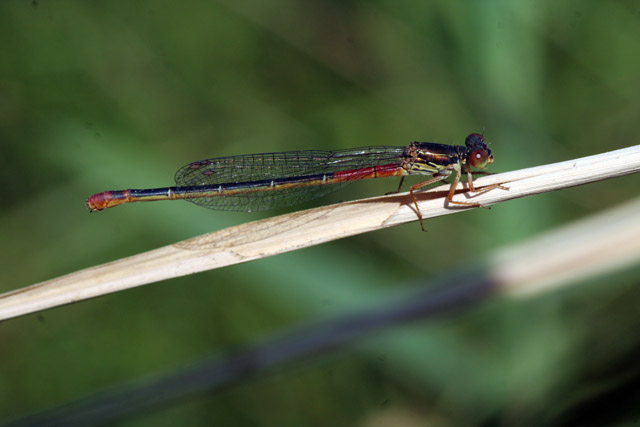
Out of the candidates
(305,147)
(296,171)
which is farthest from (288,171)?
(305,147)

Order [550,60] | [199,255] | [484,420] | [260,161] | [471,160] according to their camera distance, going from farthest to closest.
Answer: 1. [550,60]
2. [260,161]
3. [471,160]
4. [484,420]
5. [199,255]

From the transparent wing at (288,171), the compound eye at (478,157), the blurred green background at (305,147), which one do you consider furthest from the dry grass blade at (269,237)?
the transparent wing at (288,171)

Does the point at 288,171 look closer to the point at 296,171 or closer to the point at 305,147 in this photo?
the point at 296,171

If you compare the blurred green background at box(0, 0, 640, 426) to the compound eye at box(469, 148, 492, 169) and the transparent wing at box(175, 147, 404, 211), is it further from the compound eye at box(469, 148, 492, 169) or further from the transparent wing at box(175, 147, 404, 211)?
the transparent wing at box(175, 147, 404, 211)

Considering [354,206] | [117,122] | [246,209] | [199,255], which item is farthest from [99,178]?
[354,206]

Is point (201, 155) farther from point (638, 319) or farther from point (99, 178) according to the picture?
point (638, 319)
